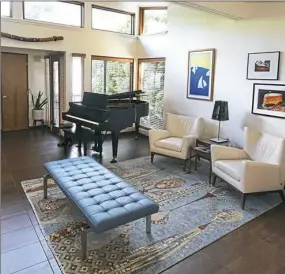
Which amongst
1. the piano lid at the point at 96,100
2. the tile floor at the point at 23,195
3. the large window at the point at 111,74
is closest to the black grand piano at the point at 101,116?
the piano lid at the point at 96,100

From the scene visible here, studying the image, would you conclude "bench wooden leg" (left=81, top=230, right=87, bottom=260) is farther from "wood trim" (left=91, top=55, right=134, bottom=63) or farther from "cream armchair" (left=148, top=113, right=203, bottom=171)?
"wood trim" (left=91, top=55, right=134, bottom=63)

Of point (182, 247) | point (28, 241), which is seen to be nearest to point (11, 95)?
point (28, 241)

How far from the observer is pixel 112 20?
7.57 m

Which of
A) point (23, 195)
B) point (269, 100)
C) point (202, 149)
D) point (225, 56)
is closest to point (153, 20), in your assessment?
point (225, 56)

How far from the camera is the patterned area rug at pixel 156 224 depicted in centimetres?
263

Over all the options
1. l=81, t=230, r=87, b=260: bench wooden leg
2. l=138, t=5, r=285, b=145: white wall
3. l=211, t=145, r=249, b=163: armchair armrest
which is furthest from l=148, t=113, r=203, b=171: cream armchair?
l=81, t=230, r=87, b=260: bench wooden leg

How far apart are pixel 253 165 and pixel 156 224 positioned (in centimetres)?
145

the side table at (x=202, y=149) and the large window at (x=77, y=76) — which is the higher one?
the large window at (x=77, y=76)

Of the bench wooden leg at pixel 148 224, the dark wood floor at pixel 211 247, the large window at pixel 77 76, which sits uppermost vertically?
the large window at pixel 77 76

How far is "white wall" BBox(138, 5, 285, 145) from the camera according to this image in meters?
4.67

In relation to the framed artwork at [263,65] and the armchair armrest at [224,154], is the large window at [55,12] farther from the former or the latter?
the armchair armrest at [224,154]

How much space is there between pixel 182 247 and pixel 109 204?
32.9 inches

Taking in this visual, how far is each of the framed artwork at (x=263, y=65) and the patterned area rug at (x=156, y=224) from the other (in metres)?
1.83

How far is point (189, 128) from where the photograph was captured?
570 centimetres
